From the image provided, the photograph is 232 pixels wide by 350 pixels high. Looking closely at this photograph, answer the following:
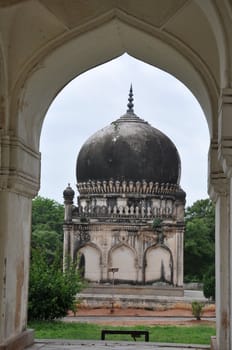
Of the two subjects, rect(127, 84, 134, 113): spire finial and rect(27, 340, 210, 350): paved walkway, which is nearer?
rect(27, 340, 210, 350): paved walkway

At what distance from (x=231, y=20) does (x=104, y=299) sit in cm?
1907

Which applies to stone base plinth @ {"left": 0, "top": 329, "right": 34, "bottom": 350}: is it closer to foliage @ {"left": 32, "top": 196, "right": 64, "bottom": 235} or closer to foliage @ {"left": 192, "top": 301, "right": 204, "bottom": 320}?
foliage @ {"left": 192, "top": 301, "right": 204, "bottom": 320}

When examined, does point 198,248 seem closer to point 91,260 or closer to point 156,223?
point 156,223

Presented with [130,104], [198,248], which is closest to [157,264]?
[198,248]

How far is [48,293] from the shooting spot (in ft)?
52.1

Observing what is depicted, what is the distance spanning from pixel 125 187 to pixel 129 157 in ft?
4.06

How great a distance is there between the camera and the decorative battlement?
26469mm

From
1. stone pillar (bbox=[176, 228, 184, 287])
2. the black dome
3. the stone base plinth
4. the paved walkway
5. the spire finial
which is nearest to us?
the stone base plinth

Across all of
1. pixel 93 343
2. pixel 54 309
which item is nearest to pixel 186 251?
pixel 54 309

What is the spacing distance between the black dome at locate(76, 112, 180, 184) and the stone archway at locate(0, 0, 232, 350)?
19.2m

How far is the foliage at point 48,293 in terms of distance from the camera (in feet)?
52.1

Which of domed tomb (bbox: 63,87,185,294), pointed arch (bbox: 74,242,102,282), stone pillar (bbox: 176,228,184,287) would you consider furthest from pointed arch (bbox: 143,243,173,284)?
pointed arch (bbox: 74,242,102,282)

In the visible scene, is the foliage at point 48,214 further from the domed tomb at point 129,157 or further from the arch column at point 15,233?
the arch column at point 15,233

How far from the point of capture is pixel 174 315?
21.5 m
